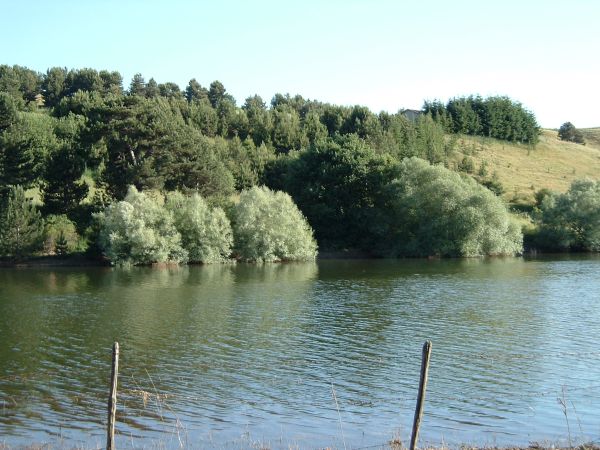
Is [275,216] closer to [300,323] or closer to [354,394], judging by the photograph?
[300,323]

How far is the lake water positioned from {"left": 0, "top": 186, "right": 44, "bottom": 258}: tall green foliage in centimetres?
1873

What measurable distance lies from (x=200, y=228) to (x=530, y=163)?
86.2 metres

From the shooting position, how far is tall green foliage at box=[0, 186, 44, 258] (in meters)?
69.7

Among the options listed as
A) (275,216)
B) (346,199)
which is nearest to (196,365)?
(275,216)

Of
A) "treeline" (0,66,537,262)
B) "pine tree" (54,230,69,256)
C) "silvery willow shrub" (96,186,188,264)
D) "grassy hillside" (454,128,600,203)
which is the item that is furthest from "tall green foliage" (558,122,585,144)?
"pine tree" (54,230,69,256)

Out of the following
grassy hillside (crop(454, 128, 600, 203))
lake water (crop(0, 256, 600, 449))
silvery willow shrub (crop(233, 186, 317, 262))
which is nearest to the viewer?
lake water (crop(0, 256, 600, 449))

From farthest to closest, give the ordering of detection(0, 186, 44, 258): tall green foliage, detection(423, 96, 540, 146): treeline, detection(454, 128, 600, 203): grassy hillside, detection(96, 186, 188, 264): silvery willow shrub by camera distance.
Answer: detection(423, 96, 540, 146): treeline → detection(454, 128, 600, 203): grassy hillside → detection(0, 186, 44, 258): tall green foliage → detection(96, 186, 188, 264): silvery willow shrub

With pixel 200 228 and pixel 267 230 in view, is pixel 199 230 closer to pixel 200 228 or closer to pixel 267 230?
pixel 200 228

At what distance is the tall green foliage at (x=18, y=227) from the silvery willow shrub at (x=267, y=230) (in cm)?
2139

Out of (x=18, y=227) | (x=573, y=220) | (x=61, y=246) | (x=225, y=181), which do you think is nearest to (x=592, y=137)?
(x=573, y=220)

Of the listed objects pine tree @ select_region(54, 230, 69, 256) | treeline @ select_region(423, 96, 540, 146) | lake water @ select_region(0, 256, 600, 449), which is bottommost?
lake water @ select_region(0, 256, 600, 449)

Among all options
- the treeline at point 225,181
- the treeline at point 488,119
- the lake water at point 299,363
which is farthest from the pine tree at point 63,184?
the treeline at point 488,119

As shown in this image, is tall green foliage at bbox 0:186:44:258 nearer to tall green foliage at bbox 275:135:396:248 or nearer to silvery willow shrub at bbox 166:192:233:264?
silvery willow shrub at bbox 166:192:233:264

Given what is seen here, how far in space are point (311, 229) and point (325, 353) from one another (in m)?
54.1
